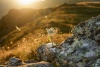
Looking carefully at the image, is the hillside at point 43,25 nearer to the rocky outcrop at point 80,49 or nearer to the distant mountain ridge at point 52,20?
the distant mountain ridge at point 52,20

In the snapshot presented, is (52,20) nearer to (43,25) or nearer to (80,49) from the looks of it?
(43,25)

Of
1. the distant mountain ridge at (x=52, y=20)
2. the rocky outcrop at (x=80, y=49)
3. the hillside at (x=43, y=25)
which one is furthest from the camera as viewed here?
the distant mountain ridge at (x=52, y=20)

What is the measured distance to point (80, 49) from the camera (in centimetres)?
1020

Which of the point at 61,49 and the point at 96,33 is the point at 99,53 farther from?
the point at 61,49

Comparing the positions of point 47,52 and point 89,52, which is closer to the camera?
point 89,52

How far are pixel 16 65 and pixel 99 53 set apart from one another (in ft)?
10.8

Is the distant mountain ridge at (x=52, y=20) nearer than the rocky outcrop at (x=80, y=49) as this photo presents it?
No

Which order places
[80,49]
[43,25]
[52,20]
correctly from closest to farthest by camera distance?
[80,49] < [43,25] < [52,20]

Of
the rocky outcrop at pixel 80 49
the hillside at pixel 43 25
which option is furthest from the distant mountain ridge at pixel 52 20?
the rocky outcrop at pixel 80 49

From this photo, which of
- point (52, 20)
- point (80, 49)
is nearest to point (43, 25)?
point (52, 20)

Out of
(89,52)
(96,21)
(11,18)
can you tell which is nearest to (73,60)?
(89,52)

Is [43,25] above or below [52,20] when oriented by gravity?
below

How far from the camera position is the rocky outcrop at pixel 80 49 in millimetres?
9602

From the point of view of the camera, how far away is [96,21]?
11.0 meters
